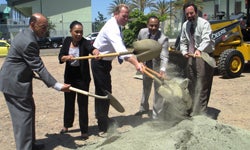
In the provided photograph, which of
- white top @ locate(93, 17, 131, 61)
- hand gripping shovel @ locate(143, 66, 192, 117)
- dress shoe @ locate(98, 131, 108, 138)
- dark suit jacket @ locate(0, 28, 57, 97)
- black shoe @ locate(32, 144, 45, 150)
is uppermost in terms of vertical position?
white top @ locate(93, 17, 131, 61)

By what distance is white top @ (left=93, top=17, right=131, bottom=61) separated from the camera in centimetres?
519

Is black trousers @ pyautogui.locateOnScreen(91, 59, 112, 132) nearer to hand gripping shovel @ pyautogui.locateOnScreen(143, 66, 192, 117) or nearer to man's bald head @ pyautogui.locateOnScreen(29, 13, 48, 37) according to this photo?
hand gripping shovel @ pyautogui.locateOnScreen(143, 66, 192, 117)

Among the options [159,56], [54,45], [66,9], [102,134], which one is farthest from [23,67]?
[66,9]

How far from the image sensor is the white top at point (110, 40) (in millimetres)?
5188

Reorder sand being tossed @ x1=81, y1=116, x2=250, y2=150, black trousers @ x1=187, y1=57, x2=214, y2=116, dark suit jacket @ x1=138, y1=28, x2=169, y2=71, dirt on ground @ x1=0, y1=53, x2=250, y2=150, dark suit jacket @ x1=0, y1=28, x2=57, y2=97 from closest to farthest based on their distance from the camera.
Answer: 1. sand being tossed @ x1=81, y1=116, x2=250, y2=150
2. dirt on ground @ x1=0, y1=53, x2=250, y2=150
3. dark suit jacket @ x1=0, y1=28, x2=57, y2=97
4. black trousers @ x1=187, y1=57, x2=214, y2=116
5. dark suit jacket @ x1=138, y1=28, x2=169, y2=71

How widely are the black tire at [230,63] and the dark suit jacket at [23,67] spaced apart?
7.01 m

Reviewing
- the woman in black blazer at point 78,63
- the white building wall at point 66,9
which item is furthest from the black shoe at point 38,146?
the white building wall at point 66,9

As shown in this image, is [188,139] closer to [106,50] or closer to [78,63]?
[106,50]

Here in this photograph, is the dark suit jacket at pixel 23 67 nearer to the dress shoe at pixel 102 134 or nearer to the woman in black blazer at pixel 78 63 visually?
the woman in black blazer at pixel 78 63

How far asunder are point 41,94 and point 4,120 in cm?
252

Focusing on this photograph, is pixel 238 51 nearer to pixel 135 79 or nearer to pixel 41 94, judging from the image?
pixel 135 79

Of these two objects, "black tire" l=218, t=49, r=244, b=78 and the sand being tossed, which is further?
"black tire" l=218, t=49, r=244, b=78

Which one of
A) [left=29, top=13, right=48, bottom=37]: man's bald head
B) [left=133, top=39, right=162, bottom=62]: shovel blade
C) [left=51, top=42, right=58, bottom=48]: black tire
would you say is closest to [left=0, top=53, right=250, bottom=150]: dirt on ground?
[left=133, top=39, right=162, bottom=62]: shovel blade

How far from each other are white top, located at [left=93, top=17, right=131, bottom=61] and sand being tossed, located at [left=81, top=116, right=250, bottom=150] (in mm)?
1248
